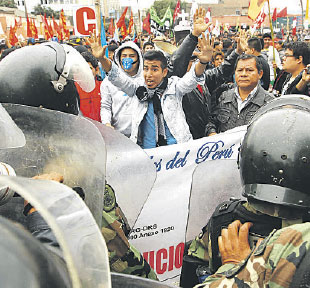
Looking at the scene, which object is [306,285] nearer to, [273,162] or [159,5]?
[273,162]

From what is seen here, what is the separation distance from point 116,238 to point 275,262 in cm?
101

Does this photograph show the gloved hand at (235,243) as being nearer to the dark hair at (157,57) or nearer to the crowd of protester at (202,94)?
the crowd of protester at (202,94)

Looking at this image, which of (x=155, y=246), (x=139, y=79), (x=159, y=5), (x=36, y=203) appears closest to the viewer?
(x=36, y=203)

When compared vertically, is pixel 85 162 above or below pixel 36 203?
below

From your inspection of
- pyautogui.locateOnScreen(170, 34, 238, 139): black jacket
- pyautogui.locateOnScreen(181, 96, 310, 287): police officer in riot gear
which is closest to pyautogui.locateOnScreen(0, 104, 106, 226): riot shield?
pyautogui.locateOnScreen(181, 96, 310, 287): police officer in riot gear

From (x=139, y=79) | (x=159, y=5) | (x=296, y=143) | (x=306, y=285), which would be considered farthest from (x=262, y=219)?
(x=159, y=5)

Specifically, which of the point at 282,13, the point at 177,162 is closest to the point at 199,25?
the point at 177,162

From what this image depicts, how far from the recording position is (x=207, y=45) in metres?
4.45

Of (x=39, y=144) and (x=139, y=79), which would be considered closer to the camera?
(x=39, y=144)

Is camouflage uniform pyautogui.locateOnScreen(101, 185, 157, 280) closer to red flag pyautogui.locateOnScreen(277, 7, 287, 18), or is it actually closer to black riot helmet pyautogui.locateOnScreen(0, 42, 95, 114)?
black riot helmet pyautogui.locateOnScreen(0, 42, 95, 114)

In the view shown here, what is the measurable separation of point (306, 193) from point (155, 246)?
70.1 inches

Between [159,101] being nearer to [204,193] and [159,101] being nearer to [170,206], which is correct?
[170,206]

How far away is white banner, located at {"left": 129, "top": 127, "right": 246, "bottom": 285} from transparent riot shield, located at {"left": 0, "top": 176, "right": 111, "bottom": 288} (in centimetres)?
238

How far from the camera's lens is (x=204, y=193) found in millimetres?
2332
